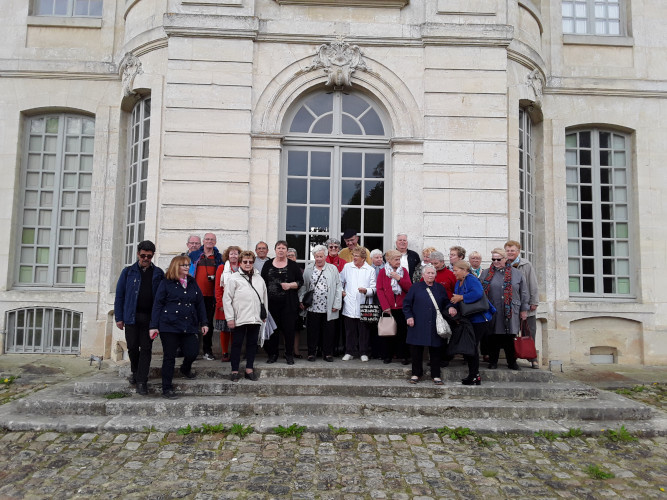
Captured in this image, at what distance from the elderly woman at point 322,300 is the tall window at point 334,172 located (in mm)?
1262

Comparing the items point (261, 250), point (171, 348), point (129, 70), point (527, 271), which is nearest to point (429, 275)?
point (527, 271)

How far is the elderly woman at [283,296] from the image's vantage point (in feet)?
19.2

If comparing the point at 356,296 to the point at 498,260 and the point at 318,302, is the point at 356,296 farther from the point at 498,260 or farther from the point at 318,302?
the point at 498,260

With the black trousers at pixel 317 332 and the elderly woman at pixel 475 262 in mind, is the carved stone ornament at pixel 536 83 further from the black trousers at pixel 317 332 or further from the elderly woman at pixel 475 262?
the black trousers at pixel 317 332

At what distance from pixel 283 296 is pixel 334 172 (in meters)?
2.29

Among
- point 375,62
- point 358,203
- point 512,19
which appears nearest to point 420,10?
point 375,62

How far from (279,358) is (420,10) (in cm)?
521

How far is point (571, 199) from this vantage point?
28.7ft

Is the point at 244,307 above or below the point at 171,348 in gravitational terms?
above

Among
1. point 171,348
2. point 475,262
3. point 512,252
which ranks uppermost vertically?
point 512,252

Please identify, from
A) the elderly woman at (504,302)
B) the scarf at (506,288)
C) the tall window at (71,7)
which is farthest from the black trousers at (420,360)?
the tall window at (71,7)

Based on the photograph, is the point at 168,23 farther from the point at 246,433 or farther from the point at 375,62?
the point at 246,433

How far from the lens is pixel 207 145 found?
693cm

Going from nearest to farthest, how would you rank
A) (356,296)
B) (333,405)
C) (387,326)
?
1. (333,405)
2. (387,326)
3. (356,296)
